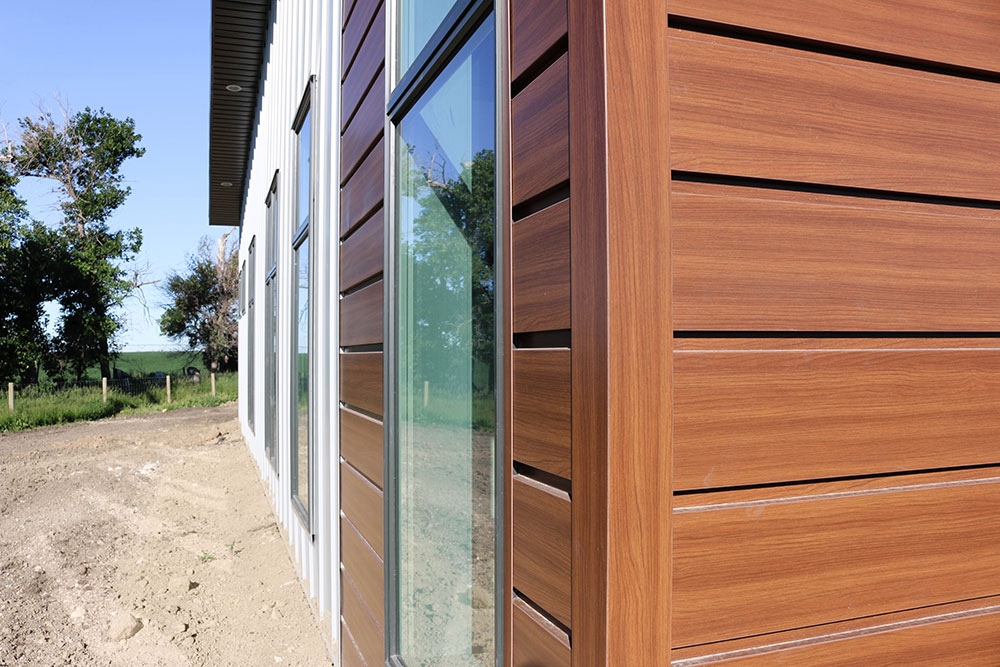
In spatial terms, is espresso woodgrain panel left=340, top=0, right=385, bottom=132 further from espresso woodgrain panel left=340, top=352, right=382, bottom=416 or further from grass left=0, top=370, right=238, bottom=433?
grass left=0, top=370, right=238, bottom=433

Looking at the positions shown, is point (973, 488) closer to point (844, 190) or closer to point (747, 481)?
point (747, 481)

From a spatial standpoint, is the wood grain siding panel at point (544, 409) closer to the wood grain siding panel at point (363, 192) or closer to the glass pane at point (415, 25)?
the glass pane at point (415, 25)

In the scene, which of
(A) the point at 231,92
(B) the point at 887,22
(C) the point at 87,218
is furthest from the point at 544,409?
(C) the point at 87,218

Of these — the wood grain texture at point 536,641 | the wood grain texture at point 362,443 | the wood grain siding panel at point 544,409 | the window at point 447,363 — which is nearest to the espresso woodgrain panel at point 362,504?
the wood grain texture at point 362,443

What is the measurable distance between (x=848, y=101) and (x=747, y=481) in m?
0.65

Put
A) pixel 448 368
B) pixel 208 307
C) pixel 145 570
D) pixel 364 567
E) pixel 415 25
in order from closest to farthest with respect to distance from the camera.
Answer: pixel 448 368
pixel 415 25
pixel 364 567
pixel 145 570
pixel 208 307

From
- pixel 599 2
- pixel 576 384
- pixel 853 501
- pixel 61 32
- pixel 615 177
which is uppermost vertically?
pixel 61 32

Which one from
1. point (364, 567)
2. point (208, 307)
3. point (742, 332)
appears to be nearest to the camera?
point (742, 332)

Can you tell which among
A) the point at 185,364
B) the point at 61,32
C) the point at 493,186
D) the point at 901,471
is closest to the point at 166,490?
the point at 493,186

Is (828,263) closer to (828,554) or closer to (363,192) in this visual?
(828,554)

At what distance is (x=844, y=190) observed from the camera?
111 centimetres

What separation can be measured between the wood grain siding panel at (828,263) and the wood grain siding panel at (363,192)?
62.0 inches

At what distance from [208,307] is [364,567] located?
29300mm

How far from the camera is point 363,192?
8.95 feet
